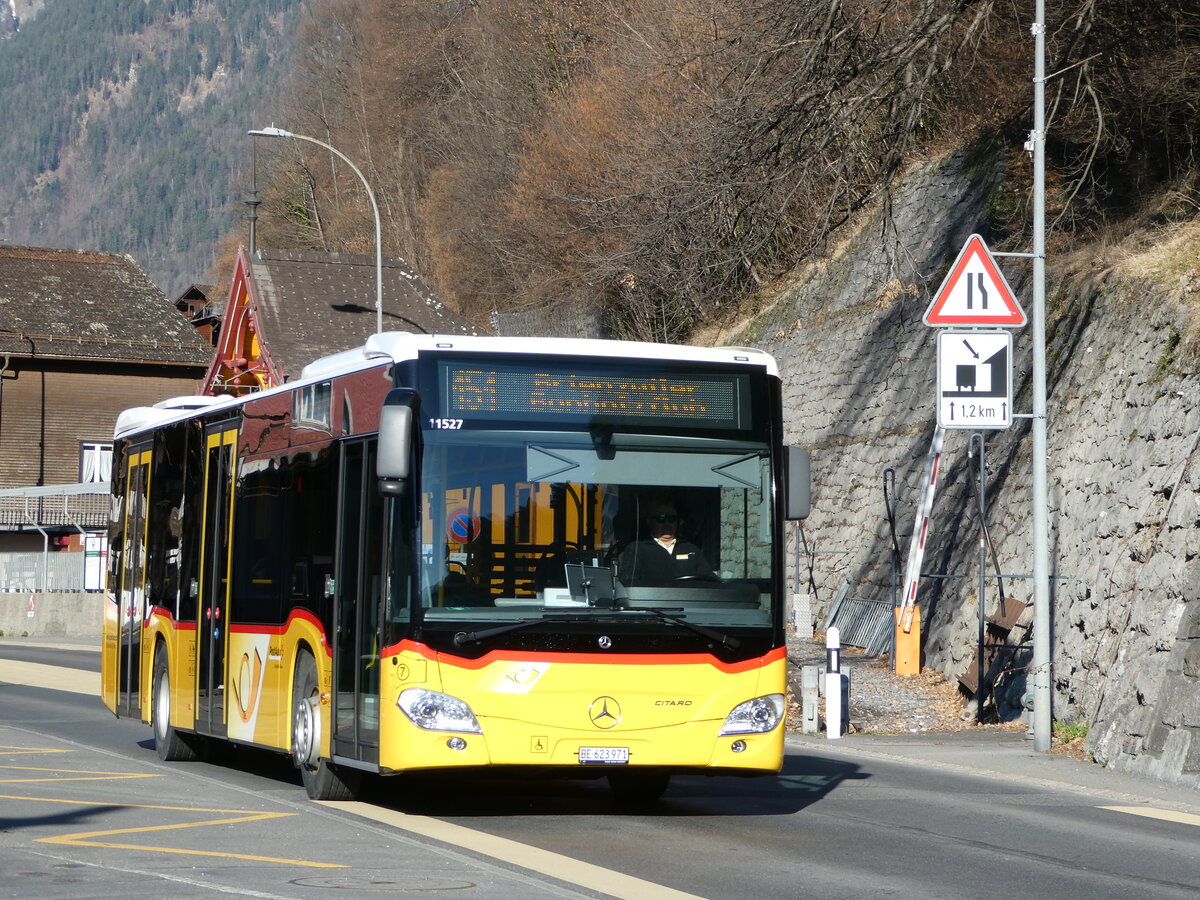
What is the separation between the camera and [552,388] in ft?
35.3

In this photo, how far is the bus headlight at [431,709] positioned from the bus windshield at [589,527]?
0.45 metres

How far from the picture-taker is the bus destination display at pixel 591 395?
34.8 feet

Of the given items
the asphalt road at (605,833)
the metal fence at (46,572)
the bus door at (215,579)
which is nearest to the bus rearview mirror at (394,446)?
the asphalt road at (605,833)

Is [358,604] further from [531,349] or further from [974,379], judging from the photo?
[974,379]

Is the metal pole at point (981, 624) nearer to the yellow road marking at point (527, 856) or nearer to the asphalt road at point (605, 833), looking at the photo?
the asphalt road at point (605, 833)

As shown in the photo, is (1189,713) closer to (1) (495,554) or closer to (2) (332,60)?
(1) (495,554)

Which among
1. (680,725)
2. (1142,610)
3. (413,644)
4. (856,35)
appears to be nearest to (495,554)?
(413,644)

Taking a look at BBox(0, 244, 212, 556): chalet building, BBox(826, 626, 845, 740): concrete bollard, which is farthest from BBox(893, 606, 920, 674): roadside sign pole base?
BBox(0, 244, 212, 556): chalet building

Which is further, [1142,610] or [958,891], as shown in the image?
[1142,610]

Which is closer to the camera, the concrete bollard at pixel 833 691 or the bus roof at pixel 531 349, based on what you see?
the bus roof at pixel 531 349

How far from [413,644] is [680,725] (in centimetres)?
168

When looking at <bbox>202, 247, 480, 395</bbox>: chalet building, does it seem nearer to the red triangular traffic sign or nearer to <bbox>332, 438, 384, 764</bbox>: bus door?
the red triangular traffic sign

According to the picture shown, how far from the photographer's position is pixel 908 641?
2145cm

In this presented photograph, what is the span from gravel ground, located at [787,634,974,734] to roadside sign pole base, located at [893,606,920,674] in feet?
0.47
